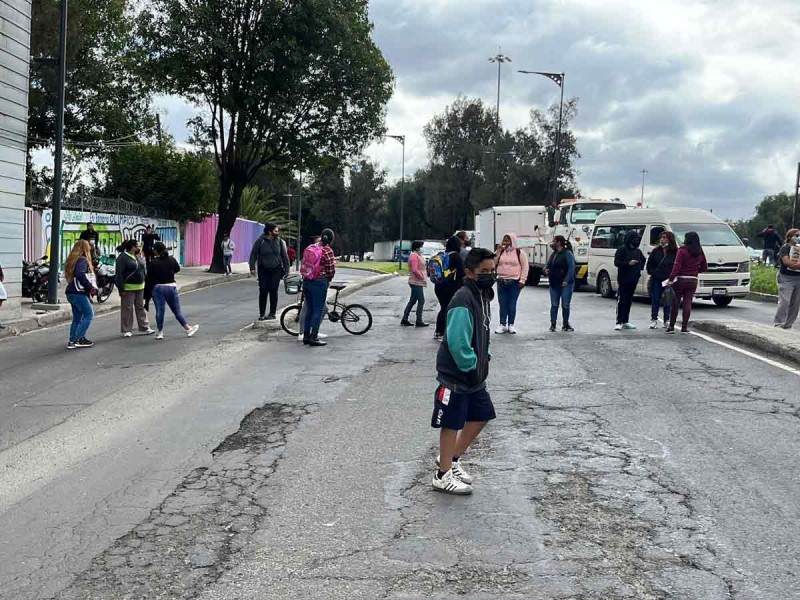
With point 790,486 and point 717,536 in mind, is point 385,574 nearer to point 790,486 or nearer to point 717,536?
→ point 717,536

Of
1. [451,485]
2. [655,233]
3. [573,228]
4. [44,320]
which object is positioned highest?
[573,228]

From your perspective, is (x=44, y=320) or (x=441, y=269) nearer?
(x=441, y=269)

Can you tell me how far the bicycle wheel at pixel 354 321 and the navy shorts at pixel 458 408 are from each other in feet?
30.7

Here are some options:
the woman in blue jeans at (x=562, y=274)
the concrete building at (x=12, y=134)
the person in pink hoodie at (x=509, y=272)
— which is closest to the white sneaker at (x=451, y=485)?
the person in pink hoodie at (x=509, y=272)

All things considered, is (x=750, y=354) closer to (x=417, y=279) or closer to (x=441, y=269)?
(x=441, y=269)

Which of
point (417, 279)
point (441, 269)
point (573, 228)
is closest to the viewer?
point (441, 269)

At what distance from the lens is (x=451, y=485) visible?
235 inches

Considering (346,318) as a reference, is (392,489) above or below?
below

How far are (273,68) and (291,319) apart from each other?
71.8 ft

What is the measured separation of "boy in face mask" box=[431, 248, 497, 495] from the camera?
19.4ft

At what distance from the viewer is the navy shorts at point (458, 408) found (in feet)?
19.8

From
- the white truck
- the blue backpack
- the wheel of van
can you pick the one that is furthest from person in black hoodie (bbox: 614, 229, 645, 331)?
the white truck

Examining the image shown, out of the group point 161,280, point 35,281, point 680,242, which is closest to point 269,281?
point 161,280

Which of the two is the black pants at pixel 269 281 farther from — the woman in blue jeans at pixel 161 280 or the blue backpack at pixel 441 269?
the blue backpack at pixel 441 269
